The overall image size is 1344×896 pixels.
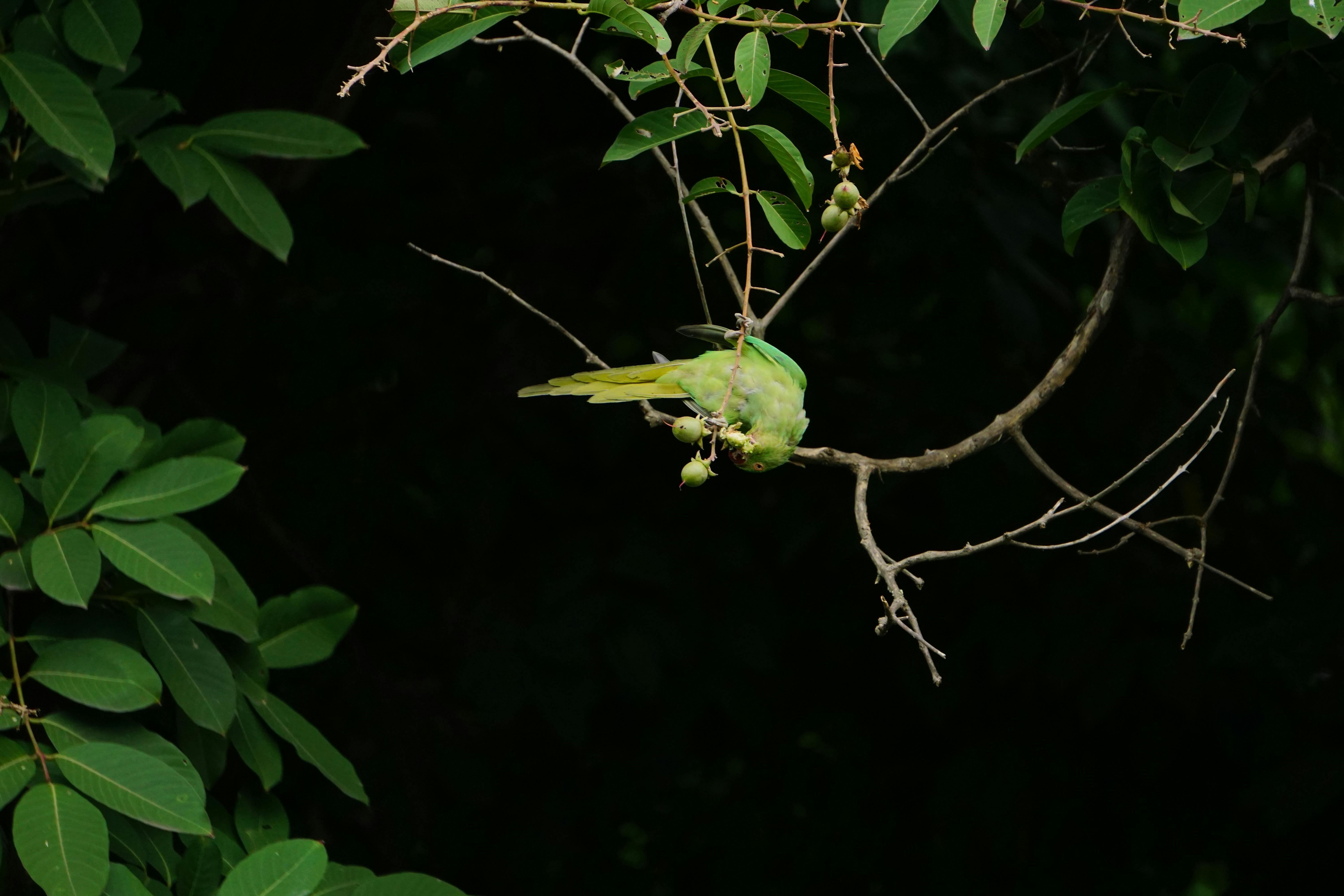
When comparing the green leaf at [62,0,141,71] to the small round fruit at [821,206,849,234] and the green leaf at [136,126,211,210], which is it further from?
the small round fruit at [821,206,849,234]

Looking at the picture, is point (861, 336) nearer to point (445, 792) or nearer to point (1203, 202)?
point (1203, 202)

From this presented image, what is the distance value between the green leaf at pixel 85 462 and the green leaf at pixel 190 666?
0.58ft

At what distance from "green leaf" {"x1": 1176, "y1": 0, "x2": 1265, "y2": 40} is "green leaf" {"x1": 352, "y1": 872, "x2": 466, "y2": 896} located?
4.79ft

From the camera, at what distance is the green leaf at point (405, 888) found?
5.37 feet

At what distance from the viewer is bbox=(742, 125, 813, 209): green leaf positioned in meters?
1.36

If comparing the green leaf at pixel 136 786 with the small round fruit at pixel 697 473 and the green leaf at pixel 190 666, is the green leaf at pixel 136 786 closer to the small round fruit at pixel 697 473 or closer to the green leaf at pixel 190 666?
the green leaf at pixel 190 666

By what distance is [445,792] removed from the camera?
3.21m

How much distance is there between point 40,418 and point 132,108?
55cm

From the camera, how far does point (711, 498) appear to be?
3.02 meters

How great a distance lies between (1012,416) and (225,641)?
4.25 feet

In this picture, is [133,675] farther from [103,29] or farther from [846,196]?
[846,196]

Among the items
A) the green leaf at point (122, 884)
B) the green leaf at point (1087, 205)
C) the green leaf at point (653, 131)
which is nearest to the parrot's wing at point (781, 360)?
the green leaf at point (653, 131)

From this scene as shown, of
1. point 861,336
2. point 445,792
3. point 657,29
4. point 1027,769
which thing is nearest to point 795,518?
point 861,336

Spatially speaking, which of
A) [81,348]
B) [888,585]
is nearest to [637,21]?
[888,585]
